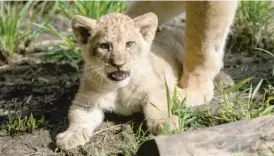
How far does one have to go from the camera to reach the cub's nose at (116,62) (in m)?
3.18

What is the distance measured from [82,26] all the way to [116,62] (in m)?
0.41

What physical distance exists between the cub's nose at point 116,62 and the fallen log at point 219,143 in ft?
1.89

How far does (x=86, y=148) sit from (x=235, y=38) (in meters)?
1.99

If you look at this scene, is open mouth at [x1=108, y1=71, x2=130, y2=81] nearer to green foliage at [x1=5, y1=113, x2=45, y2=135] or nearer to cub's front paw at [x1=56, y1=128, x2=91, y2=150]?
cub's front paw at [x1=56, y1=128, x2=91, y2=150]

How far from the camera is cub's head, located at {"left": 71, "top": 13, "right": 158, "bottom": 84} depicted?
326 centimetres

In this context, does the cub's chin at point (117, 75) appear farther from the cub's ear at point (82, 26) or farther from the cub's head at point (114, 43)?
the cub's ear at point (82, 26)

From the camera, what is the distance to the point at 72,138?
3256 mm

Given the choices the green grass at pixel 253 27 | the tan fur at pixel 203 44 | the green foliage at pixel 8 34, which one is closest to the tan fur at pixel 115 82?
the tan fur at pixel 203 44

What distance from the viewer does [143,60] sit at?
355cm

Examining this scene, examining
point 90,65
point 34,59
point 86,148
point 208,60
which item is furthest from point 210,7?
point 34,59

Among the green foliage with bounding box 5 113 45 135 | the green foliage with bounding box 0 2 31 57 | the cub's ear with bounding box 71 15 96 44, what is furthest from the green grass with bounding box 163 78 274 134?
the green foliage with bounding box 0 2 31 57

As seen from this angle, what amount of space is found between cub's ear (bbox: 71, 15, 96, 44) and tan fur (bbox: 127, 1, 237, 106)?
1.93 ft

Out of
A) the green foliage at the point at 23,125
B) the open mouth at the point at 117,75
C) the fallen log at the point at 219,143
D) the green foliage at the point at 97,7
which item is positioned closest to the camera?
A: the fallen log at the point at 219,143

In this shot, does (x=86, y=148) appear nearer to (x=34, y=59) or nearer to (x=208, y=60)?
(x=208, y=60)
